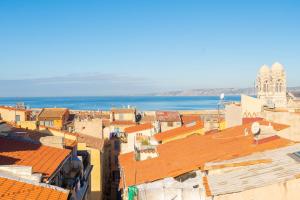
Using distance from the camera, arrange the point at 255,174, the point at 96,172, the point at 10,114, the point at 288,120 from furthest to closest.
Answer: the point at 10,114
the point at 96,172
the point at 288,120
the point at 255,174

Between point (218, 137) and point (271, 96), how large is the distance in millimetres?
37574

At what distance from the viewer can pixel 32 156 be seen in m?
21.2

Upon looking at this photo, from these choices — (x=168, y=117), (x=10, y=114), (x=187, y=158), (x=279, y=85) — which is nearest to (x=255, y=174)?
(x=187, y=158)

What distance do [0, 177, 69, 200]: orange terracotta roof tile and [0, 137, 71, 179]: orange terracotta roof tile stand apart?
64.0 inches

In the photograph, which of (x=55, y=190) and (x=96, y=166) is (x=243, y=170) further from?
(x=96, y=166)

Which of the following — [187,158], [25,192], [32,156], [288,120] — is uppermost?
[288,120]

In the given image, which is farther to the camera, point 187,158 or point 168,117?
point 168,117

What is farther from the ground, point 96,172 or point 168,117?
point 168,117

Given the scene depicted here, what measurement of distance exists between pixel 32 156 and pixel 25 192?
239 inches

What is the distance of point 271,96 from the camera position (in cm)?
6197

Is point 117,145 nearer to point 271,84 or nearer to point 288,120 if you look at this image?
point 271,84

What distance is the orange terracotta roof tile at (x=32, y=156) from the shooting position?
18969 mm

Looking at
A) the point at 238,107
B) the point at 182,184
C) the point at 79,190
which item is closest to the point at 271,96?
the point at 238,107

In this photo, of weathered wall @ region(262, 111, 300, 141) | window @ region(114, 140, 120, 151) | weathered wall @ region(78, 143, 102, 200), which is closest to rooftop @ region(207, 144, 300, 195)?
weathered wall @ region(262, 111, 300, 141)
